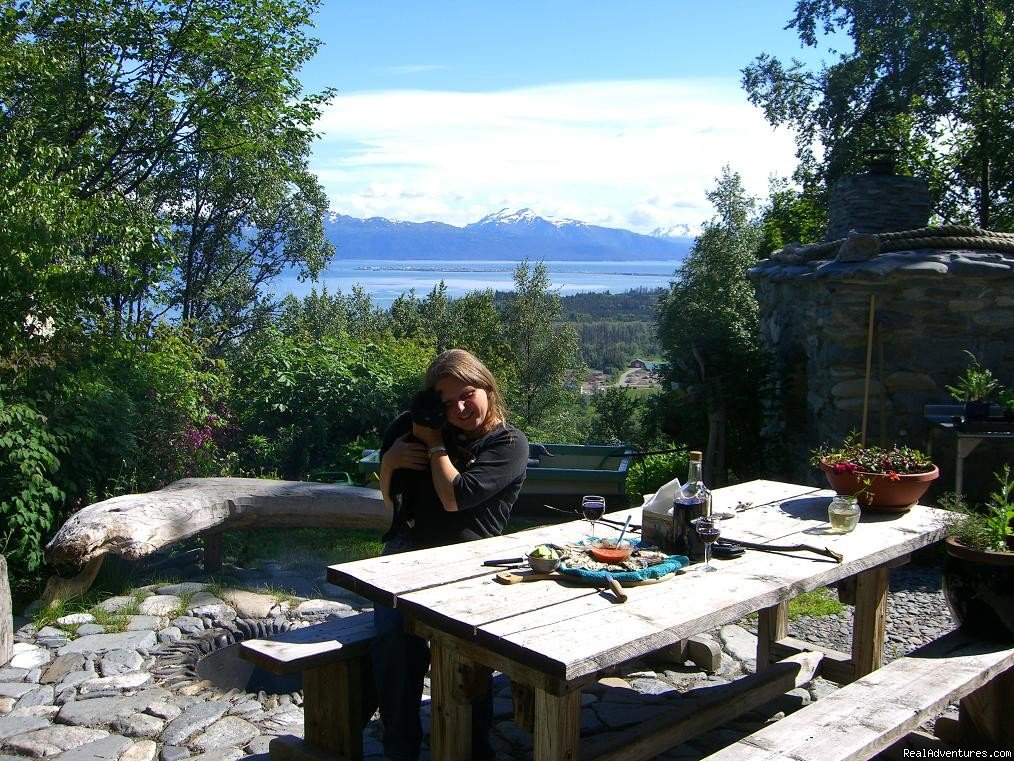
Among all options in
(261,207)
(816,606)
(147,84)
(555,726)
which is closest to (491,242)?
(261,207)

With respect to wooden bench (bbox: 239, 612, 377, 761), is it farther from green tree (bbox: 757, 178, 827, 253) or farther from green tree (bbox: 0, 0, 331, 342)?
green tree (bbox: 757, 178, 827, 253)

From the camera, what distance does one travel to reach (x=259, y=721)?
3.59 metres

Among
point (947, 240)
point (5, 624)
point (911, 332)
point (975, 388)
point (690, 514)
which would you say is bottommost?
point (5, 624)

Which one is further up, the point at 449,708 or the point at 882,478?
the point at 882,478

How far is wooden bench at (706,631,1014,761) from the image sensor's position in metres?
2.52

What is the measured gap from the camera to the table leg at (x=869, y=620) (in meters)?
3.62

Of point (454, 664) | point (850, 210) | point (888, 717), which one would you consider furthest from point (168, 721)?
point (850, 210)

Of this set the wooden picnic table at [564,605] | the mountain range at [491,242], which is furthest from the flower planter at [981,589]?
the mountain range at [491,242]

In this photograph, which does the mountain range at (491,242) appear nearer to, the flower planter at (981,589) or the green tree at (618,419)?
the green tree at (618,419)

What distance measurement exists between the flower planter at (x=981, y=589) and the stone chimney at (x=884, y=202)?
4416 mm

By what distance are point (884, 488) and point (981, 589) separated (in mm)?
486

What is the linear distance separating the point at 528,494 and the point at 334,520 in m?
1.73

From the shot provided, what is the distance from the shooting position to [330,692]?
9.77 feet

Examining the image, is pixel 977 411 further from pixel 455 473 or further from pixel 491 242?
pixel 491 242
